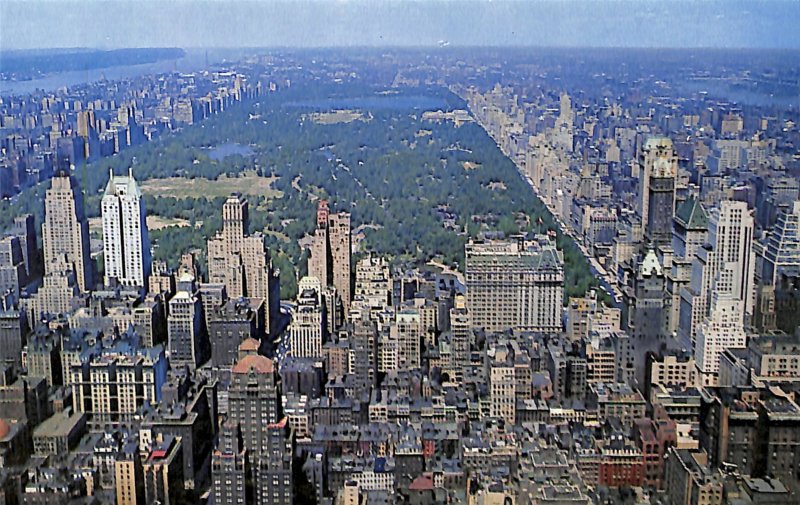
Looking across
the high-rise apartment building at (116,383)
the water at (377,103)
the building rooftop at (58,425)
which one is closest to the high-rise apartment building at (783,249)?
the water at (377,103)

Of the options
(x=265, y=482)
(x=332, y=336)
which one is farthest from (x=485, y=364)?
(x=265, y=482)

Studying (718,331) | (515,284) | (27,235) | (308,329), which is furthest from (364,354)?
(27,235)

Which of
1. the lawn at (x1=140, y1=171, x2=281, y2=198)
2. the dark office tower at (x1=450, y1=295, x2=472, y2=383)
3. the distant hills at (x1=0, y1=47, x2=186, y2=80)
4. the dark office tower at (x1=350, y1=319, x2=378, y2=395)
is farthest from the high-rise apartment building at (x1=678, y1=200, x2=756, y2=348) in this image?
the distant hills at (x1=0, y1=47, x2=186, y2=80)

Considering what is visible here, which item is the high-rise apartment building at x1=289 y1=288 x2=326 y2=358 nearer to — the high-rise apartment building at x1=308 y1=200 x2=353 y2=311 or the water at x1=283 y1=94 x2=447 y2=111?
the high-rise apartment building at x1=308 y1=200 x2=353 y2=311

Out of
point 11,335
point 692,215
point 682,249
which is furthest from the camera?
point 692,215

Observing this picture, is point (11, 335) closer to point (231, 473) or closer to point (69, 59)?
point (231, 473)

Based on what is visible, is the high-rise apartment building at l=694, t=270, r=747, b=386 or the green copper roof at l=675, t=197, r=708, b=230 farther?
the green copper roof at l=675, t=197, r=708, b=230

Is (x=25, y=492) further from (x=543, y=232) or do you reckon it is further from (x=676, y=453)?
(x=543, y=232)
